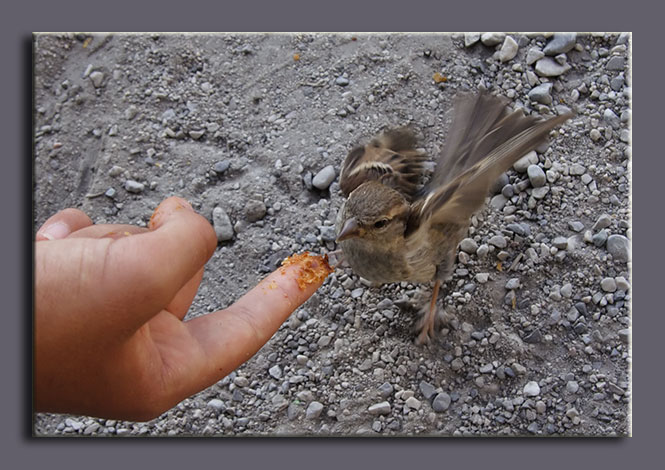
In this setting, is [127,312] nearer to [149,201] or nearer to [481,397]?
[149,201]

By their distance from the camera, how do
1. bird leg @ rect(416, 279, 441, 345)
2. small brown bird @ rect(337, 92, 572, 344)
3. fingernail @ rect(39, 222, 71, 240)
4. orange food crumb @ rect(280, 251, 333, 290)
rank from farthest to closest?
bird leg @ rect(416, 279, 441, 345) < orange food crumb @ rect(280, 251, 333, 290) < small brown bird @ rect(337, 92, 572, 344) < fingernail @ rect(39, 222, 71, 240)

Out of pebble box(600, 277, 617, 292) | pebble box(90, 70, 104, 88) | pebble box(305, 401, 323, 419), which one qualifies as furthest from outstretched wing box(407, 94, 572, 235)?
pebble box(90, 70, 104, 88)

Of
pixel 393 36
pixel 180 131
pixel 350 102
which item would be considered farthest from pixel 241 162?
pixel 393 36

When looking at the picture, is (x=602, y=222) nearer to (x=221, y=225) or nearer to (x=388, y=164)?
(x=388, y=164)

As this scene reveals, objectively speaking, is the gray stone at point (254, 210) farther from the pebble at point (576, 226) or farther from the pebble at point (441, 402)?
the pebble at point (576, 226)

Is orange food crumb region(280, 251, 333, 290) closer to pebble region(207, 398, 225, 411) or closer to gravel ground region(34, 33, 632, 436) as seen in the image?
gravel ground region(34, 33, 632, 436)

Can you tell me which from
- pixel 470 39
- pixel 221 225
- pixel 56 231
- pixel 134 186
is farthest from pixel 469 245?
A: pixel 56 231
